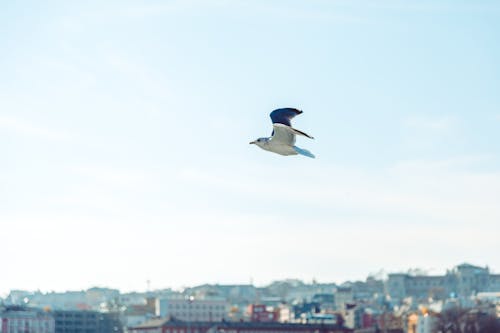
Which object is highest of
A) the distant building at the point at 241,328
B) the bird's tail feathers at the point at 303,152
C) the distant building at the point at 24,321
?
the distant building at the point at 24,321

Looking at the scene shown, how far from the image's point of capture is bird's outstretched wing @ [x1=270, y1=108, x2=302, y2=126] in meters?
43.2

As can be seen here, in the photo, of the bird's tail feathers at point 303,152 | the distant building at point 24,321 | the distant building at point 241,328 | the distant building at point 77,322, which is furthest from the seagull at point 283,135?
the distant building at point 77,322

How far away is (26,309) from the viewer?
627 ft

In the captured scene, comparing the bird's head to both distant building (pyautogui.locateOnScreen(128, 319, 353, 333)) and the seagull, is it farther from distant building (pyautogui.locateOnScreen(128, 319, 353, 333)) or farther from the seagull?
distant building (pyautogui.locateOnScreen(128, 319, 353, 333))

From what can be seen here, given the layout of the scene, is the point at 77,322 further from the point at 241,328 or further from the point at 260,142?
the point at 260,142

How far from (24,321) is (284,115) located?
5653 inches

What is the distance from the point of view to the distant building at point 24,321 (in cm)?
18062

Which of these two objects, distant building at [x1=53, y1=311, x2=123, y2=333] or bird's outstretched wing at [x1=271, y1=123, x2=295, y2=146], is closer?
bird's outstretched wing at [x1=271, y1=123, x2=295, y2=146]

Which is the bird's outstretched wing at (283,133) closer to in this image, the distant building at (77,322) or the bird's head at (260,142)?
the bird's head at (260,142)

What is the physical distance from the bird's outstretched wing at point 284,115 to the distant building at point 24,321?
140 meters

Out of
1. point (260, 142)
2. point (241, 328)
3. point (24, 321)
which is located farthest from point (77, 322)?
point (260, 142)

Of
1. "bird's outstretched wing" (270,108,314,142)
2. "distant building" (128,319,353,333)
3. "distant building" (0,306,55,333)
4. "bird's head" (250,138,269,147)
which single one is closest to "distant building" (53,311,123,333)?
"distant building" (0,306,55,333)

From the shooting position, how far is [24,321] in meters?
183

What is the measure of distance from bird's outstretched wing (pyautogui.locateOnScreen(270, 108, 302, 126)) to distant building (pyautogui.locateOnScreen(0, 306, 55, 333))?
460ft
